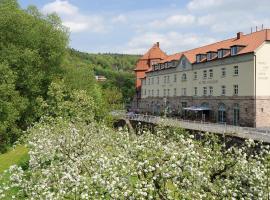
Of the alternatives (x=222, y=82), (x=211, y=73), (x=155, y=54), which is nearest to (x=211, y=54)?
(x=211, y=73)

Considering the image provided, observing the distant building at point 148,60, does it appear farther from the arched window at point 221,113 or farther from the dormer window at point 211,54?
the arched window at point 221,113

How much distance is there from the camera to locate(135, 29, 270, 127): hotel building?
157 ft

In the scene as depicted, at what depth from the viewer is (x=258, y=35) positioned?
168 feet

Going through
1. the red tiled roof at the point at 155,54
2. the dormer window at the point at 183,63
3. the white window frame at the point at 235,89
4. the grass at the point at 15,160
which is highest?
the red tiled roof at the point at 155,54

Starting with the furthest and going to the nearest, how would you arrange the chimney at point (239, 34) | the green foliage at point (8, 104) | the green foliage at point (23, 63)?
the chimney at point (239, 34)
the green foliage at point (23, 63)
the green foliage at point (8, 104)

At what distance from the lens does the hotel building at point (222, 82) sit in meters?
47.8

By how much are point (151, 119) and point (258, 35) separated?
63.2 ft

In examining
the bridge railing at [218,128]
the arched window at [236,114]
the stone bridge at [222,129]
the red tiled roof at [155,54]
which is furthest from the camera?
the red tiled roof at [155,54]

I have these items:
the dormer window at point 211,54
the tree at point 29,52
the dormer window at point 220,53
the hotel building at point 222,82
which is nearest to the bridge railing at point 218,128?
the hotel building at point 222,82

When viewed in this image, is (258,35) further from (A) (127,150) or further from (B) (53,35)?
(A) (127,150)

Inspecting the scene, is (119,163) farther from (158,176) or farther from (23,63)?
(23,63)

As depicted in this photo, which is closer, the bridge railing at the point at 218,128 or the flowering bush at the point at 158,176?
the flowering bush at the point at 158,176

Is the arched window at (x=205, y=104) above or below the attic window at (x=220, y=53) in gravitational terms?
below

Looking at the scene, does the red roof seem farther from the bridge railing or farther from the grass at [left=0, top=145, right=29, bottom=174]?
the grass at [left=0, top=145, right=29, bottom=174]
